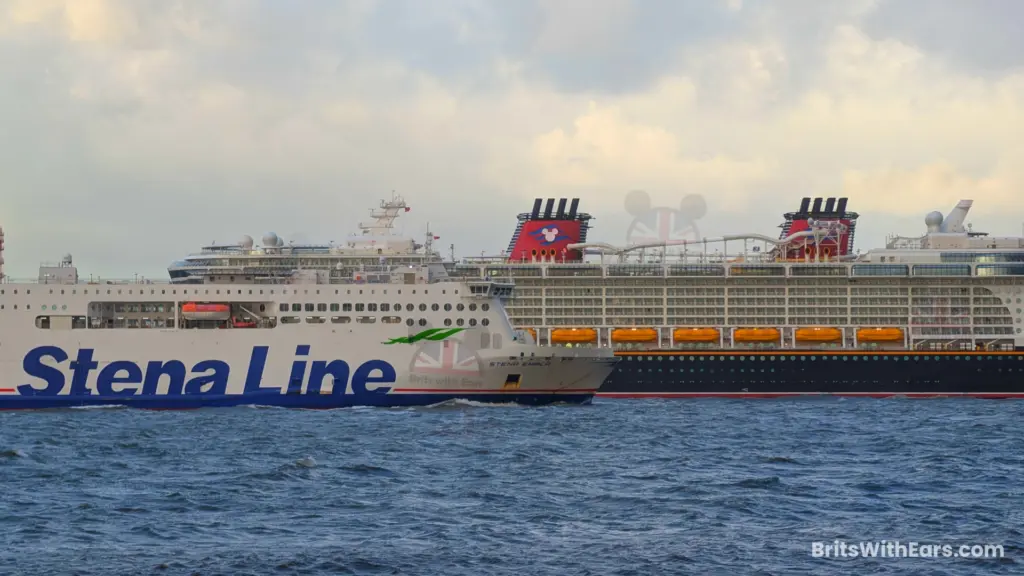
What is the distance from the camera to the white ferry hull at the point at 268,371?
46.1 meters

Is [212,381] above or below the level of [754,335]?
below

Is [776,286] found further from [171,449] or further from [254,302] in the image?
[171,449]

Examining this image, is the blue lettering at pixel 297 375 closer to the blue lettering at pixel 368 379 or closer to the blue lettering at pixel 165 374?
the blue lettering at pixel 368 379

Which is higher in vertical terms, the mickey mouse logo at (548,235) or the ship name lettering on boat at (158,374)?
the mickey mouse logo at (548,235)

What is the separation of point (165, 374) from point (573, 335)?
2281 cm

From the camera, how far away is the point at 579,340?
63.8 metres

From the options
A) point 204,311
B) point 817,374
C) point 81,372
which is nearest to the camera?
point 81,372

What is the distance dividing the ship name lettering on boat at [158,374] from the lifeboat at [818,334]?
24.4m

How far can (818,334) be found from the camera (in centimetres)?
6312

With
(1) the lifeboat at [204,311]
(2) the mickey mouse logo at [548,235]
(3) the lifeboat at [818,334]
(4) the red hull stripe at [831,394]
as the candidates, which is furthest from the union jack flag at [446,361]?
(3) the lifeboat at [818,334]

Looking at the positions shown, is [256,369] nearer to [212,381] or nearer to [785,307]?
[212,381]

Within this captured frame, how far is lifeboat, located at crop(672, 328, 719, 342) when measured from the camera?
6288 cm

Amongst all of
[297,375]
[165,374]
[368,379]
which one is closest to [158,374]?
[165,374]

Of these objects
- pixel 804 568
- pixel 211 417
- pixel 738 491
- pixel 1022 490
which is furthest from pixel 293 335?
pixel 804 568
